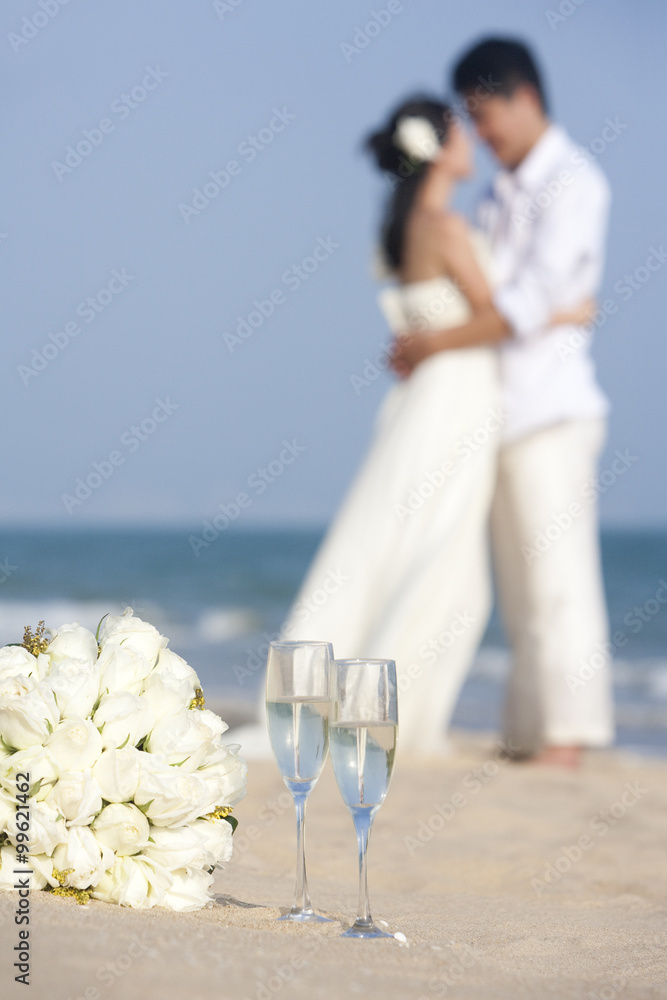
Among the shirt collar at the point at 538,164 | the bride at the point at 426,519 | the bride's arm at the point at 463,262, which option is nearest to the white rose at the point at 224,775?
the bride at the point at 426,519

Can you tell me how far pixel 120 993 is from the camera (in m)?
1.26

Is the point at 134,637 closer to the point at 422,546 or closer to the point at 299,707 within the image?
the point at 299,707

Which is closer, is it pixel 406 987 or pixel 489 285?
pixel 406 987

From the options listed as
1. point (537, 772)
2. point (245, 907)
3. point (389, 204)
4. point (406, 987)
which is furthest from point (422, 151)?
point (406, 987)

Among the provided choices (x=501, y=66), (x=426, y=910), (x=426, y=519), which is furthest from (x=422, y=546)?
(x=426, y=910)

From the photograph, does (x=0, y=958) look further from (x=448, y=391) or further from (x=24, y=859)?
(x=448, y=391)

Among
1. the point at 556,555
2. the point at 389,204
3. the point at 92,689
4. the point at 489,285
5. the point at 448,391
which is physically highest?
the point at 389,204

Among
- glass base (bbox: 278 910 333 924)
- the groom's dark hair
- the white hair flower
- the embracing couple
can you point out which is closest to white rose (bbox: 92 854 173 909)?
glass base (bbox: 278 910 333 924)

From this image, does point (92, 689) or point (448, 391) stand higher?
point (448, 391)

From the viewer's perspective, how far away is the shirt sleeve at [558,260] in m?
4.77

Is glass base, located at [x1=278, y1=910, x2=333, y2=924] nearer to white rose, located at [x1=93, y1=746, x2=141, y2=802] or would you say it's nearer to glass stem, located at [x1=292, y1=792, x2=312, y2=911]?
glass stem, located at [x1=292, y1=792, x2=312, y2=911]

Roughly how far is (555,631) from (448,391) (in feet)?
3.70

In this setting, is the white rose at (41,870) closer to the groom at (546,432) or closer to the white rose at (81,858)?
the white rose at (81,858)

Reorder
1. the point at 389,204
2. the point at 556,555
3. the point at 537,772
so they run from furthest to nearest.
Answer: the point at 389,204
the point at 556,555
the point at 537,772
